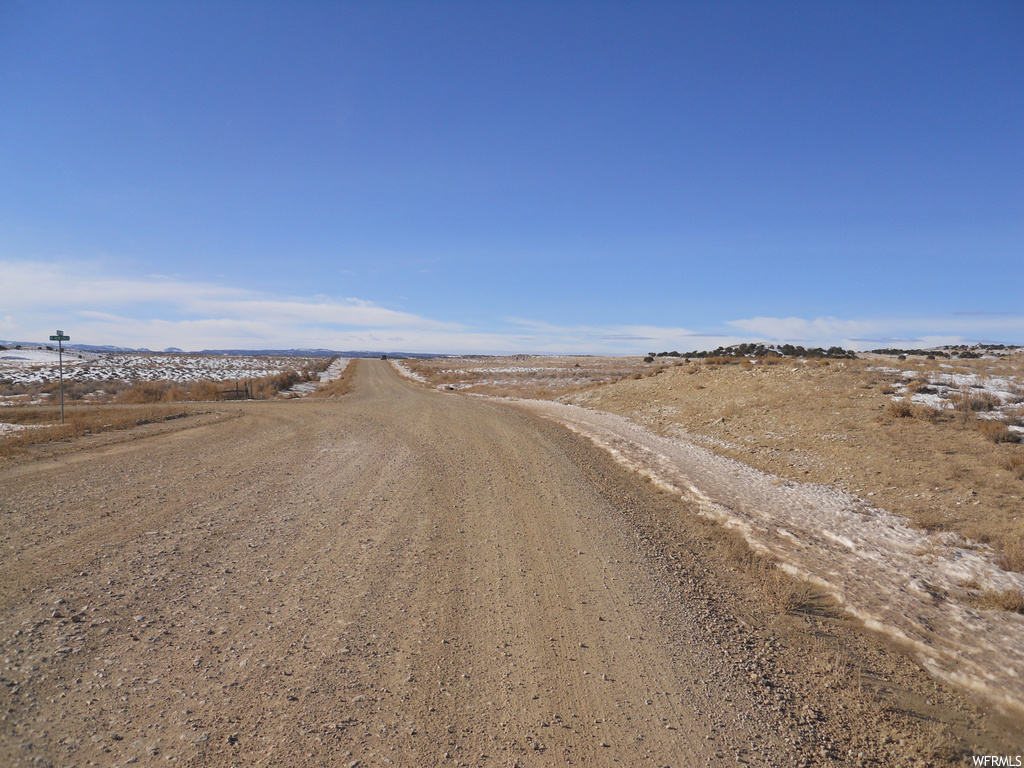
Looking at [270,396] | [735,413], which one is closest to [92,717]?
[735,413]

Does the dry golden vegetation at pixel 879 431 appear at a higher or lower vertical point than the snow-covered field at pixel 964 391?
lower

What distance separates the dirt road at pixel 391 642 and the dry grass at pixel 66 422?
4577 mm

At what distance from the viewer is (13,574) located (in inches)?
231

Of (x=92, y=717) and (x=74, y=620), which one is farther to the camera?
(x=74, y=620)

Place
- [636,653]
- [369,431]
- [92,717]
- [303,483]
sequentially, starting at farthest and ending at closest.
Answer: [369,431] → [303,483] → [636,653] → [92,717]

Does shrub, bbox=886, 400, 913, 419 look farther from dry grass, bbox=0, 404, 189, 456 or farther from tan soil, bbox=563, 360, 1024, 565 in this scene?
dry grass, bbox=0, 404, 189, 456

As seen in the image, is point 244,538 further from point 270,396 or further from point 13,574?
point 270,396

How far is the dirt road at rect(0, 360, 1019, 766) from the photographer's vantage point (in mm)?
3760

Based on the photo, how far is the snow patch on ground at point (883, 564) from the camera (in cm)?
528

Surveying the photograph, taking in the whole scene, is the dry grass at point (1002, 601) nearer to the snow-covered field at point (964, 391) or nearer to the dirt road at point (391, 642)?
the dirt road at point (391, 642)

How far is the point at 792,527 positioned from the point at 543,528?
A: 15.2 feet

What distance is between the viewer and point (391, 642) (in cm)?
493

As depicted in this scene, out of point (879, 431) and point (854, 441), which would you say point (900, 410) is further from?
point (854, 441)

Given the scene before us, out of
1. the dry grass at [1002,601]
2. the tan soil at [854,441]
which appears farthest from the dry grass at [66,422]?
the tan soil at [854,441]
